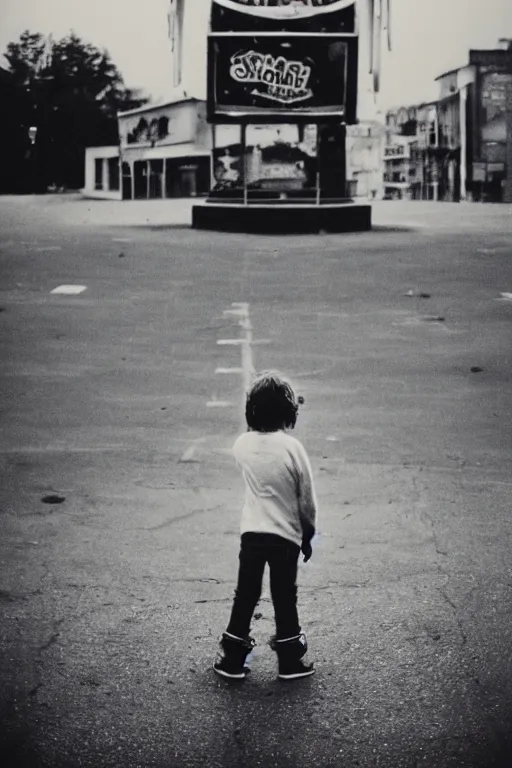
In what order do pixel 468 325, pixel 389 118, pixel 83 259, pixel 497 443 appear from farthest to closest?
pixel 389 118
pixel 83 259
pixel 468 325
pixel 497 443

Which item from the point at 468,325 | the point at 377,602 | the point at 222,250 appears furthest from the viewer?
the point at 222,250

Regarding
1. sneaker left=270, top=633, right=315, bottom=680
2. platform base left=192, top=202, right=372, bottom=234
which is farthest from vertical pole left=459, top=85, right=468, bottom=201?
sneaker left=270, top=633, right=315, bottom=680

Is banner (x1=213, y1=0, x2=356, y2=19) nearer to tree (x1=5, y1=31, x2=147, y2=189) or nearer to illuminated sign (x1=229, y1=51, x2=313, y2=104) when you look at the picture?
illuminated sign (x1=229, y1=51, x2=313, y2=104)

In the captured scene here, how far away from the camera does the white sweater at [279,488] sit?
139 inches

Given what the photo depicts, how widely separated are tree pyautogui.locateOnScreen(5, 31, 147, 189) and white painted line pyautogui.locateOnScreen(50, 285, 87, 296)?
25.3 m

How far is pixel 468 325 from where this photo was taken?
1136 cm

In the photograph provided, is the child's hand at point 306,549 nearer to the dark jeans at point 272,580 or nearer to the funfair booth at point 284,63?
the dark jeans at point 272,580

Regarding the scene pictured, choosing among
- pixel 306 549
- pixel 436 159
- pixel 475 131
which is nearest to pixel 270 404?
pixel 306 549

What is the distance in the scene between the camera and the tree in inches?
1512

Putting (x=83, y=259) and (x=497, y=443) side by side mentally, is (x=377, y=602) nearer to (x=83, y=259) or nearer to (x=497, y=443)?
(x=497, y=443)

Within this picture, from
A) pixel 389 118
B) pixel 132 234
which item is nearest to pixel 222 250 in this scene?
pixel 132 234

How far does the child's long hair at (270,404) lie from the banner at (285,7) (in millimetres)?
24852

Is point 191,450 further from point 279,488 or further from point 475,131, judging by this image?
point 475,131

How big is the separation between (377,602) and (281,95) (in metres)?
24.4
